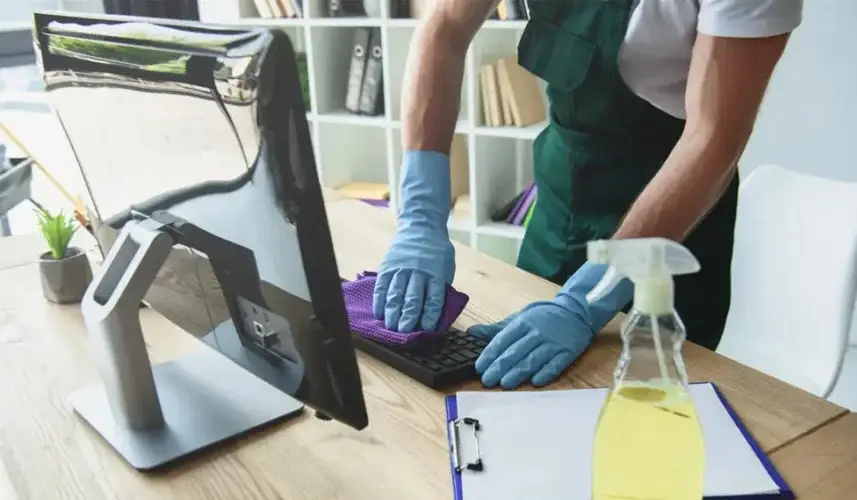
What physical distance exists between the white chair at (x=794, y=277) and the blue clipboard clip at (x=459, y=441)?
2.72 feet

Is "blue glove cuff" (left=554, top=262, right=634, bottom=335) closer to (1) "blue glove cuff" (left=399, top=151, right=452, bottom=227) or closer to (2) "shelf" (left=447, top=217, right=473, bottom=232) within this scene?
(1) "blue glove cuff" (left=399, top=151, right=452, bottom=227)

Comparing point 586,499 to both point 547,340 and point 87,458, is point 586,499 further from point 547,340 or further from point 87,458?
point 87,458

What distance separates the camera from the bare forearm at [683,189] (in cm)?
110

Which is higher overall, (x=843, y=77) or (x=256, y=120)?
(x=256, y=120)

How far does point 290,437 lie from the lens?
915 millimetres

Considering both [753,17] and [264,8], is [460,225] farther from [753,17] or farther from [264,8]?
[753,17]

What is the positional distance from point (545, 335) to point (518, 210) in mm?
1798

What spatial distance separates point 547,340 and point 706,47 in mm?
443

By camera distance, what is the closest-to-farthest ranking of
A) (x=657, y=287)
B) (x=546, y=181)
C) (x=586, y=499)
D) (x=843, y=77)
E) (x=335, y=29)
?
(x=657, y=287) < (x=586, y=499) < (x=546, y=181) < (x=843, y=77) < (x=335, y=29)

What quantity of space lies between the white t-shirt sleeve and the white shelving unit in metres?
1.47

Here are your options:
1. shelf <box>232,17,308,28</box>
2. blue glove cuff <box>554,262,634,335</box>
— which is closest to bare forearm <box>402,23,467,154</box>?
blue glove cuff <box>554,262,634,335</box>

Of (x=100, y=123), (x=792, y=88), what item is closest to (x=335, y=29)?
(x=792, y=88)

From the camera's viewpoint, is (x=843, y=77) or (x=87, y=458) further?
(x=843, y=77)

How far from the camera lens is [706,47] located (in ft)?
3.61
